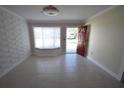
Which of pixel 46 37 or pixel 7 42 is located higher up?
pixel 46 37

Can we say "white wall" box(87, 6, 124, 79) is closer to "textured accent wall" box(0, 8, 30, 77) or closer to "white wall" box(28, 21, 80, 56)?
"white wall" box(28, 21, 80, 56)

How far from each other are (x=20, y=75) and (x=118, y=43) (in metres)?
3.04

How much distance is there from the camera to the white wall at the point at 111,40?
2.35 metres

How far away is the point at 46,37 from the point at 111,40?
356 cm

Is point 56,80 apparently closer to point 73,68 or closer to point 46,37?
point 73,68

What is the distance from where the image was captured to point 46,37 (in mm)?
5207

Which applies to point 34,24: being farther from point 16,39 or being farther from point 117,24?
point 117,24

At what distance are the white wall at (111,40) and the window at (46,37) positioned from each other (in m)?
2.46

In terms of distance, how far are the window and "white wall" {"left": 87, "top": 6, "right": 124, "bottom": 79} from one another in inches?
97.0

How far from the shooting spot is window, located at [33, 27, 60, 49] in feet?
16.8

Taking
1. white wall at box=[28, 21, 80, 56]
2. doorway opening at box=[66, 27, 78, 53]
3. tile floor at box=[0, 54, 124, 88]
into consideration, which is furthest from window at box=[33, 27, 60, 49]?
tile floor at box=[0, 54, 124, 88]

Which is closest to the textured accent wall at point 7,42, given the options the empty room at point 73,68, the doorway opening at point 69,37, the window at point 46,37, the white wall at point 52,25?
the empty room at point 73,68

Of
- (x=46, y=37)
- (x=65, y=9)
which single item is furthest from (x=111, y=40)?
(x=46, y=37)

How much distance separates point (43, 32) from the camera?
513 centimetres
